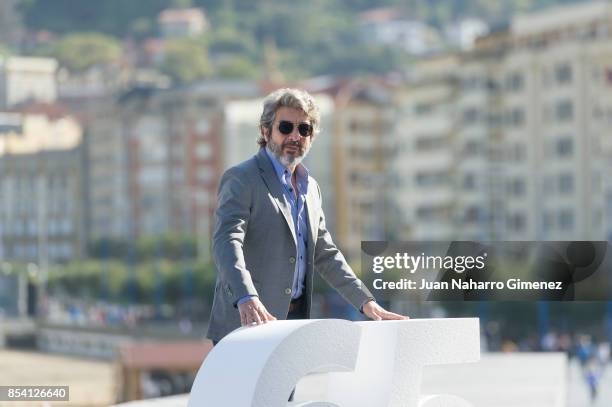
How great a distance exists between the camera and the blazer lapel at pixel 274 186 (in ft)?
25.8

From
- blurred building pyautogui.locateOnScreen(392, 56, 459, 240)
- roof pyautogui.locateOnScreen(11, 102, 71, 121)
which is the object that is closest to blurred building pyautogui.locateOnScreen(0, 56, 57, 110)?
roof pyautogui.locateOnScreen(11, 102, 71, 121)

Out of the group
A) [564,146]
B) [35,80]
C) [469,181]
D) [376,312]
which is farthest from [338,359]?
[35,80]

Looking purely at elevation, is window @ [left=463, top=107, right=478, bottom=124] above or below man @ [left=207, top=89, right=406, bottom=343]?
above

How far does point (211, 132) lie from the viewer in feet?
446

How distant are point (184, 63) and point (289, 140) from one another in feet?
613

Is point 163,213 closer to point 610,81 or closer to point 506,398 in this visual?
point 610,81

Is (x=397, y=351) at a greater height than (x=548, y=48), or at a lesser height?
lesser

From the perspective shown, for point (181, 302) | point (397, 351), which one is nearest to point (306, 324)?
point (397, 351)

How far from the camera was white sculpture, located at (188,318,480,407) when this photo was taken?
7.13m

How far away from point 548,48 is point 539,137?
4817mm

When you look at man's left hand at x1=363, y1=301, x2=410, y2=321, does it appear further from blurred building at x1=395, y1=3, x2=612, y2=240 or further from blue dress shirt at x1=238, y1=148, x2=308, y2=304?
blurred building at x1=395, y1=3, x2=612, y2=240

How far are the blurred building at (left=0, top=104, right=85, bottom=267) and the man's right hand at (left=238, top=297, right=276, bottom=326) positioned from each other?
139 m

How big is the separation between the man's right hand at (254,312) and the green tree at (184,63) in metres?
179

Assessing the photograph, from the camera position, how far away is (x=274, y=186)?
25.9 feet
